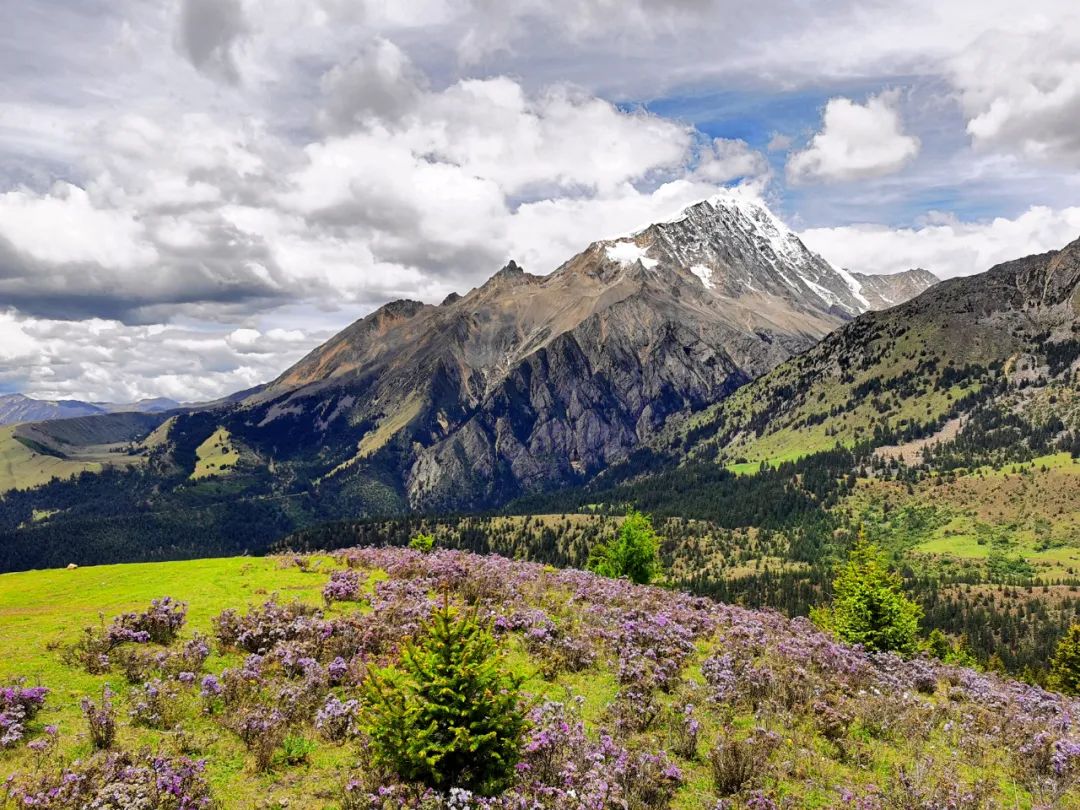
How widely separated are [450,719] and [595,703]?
296 inches

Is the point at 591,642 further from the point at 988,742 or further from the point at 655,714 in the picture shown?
the point at 988,742

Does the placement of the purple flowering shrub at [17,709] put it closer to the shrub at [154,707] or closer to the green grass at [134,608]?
the green grass at [134,608]

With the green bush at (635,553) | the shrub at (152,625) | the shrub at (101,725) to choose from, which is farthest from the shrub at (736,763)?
the green bush at (635,553)

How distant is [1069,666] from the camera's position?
273 feet

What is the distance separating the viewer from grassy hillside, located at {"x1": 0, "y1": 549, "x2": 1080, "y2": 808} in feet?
44.2

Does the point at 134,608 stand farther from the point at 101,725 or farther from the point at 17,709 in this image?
the point at 101,725

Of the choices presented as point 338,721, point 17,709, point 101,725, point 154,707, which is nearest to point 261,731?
point 338,721

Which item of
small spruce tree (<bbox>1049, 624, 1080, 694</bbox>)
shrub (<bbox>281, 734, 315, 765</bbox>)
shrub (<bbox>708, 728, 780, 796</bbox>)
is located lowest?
small spruce tree (<bbox>1049, 624, 1080, 694</bbox>)

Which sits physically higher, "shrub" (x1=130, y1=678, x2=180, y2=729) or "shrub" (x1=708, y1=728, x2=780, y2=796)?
"shrub" (x1=130, y1=678, x2=180, y2=729)

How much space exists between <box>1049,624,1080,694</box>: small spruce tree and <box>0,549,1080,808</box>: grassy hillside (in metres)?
76.4

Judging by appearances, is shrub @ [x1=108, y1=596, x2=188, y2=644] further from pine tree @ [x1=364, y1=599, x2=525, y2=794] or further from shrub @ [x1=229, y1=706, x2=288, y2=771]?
pine tree @ [x1=364, y1=599, x2=525, y2=794]

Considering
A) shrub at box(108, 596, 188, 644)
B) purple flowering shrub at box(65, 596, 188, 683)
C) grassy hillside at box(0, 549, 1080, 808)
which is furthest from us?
shrub at box(108, 596, 188, 644)

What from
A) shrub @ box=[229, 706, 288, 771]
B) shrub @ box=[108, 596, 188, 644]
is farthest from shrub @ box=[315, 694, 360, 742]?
shrub @ box=[108, 596, 188, 644]

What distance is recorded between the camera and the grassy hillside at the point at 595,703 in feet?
44.2
